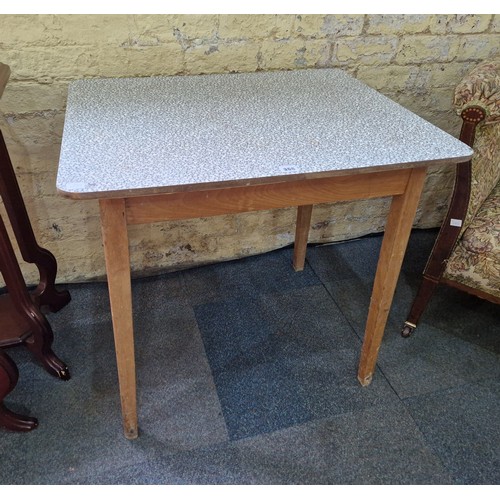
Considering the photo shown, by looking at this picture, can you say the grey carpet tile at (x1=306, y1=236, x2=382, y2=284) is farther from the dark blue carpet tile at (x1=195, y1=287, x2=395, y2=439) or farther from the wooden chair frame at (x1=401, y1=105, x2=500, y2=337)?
the wooden chair frame at (x1=401, y1=105, x2=500, y2=337)

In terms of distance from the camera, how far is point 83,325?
1.52 meters

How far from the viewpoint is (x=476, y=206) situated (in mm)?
1354

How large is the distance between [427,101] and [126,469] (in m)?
1.58

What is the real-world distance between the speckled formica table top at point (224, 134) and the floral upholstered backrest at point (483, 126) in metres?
0.23

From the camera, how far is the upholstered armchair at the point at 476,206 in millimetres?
1220

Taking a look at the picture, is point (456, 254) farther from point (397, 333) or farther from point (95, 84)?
point (95, 84)

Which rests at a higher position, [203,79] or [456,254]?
[203,79]

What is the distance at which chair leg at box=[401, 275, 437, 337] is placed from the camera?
1449mm

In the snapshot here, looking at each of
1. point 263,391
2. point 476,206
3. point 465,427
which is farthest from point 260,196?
point 465,427

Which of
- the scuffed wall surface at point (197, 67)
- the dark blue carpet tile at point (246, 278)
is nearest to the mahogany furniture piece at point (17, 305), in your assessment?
the scuffed wall surface at point (197, 67)

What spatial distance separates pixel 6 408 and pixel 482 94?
150cm

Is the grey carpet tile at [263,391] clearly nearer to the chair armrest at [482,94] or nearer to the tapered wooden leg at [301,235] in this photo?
the tapered wooden leg at [301,235]

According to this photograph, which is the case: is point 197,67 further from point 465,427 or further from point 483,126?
point 465,427
